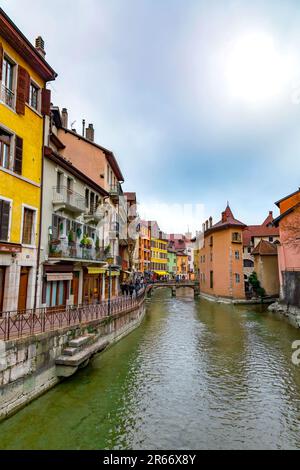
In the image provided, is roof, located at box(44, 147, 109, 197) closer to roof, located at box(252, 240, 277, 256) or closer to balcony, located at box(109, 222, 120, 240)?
balcony, located at box(109, 222, 120, 240)

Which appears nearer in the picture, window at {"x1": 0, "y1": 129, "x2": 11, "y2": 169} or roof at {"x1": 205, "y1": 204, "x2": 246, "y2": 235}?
window at {"x1": 0, "y1": 129, "x2": 11, "y2": 169}

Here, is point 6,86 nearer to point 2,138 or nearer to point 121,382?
point 2,138

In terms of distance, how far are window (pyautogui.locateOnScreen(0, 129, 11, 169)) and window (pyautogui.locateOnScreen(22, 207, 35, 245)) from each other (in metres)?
2.47

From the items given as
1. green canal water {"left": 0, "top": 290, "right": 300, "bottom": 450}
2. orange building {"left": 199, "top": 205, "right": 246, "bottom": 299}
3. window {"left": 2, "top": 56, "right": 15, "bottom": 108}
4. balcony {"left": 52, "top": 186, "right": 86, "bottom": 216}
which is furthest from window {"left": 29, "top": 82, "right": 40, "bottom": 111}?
orange building {"left": 199, "top": 205, "right": 246, "bottom": 299}

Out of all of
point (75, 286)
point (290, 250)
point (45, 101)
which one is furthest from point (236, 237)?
point (45, 101)

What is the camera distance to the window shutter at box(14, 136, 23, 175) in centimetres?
1437

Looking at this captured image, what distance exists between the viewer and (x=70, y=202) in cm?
1930

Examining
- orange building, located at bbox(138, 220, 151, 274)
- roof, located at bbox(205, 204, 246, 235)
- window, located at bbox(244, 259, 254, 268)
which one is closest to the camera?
roof, located at bbox(205, 204, 246, 235)

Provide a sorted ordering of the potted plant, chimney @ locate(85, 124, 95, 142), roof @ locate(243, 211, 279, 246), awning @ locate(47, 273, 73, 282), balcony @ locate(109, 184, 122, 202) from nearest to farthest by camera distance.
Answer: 1. awning @ locate(47, 273, 73, 282)
2. the potted plant
3. balcony @ locate(109, 184, 122, 202)
4. chimney @ locate(85, 124, 95, 142)
5. roof @ locate(243, 211, 279, 246)

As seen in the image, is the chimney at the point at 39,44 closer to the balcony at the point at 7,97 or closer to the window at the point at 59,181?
the balcony at the point at 7,97

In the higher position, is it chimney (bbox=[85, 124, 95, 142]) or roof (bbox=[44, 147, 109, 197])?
chimney (bbox=[85, 124, 95, 142])

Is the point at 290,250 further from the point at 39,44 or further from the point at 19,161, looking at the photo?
the point at 39,44

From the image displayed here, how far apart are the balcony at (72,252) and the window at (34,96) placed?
756 centimetres

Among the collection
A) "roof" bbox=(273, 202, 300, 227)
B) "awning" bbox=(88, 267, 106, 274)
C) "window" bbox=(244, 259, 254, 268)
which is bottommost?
"awning" bbox=(88, 267, 106, 274)
